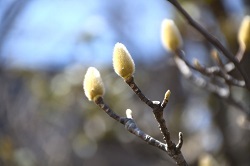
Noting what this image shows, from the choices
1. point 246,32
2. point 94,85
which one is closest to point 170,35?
point 246,32

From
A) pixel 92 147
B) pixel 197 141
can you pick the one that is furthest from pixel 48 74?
pixel 197 141

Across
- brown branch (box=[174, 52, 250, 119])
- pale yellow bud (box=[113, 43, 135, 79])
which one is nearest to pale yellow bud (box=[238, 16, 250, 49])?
brown branch (box=[174, 52, 250, 119])

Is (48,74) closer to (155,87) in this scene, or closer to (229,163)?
(155,87)

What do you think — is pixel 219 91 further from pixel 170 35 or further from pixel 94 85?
pixel 94 85

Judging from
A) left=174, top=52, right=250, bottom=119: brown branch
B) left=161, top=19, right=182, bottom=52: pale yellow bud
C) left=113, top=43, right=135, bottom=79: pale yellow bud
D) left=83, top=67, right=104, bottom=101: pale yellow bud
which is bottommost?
left=174, top=52, right=250, bottom=119: brown branch

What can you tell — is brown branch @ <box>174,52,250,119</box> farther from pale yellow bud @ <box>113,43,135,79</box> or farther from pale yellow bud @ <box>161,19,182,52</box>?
pale yellow bud @ <box>113,43,135,79</box>

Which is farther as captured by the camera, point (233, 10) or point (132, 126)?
point (233, 10)

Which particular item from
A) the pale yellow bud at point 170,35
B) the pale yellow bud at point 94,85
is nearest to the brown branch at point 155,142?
the pale yellow bud at point 94,85
